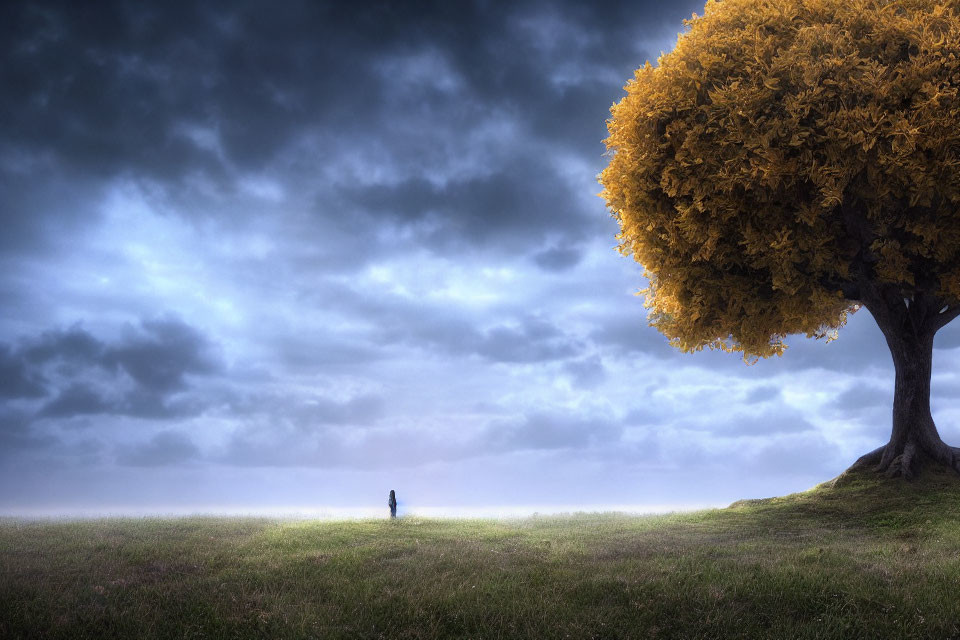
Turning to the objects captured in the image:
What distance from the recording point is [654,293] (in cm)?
2542

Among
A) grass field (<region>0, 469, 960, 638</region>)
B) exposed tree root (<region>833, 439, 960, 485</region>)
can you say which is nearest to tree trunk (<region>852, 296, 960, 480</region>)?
exposed tree root (<region>833, 439, 960, 485</region>)

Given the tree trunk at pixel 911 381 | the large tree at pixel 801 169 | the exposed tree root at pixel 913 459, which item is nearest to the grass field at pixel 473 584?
→ the exposed tree root at pixel 913 459

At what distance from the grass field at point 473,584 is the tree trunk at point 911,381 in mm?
6398

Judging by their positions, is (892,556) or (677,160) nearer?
(892,556)

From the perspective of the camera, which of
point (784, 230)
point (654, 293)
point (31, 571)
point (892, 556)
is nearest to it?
point (31, 571)

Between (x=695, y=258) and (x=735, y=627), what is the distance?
13.4 meters

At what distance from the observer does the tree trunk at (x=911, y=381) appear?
23.6 meters

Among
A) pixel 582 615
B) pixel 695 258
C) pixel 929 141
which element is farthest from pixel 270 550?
pixel 929 141

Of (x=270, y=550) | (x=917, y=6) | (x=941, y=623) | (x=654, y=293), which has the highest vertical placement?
(x=917, y=6)

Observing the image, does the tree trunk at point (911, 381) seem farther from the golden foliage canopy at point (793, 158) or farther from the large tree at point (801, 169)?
the golden foliage canopy at point (793, 158)

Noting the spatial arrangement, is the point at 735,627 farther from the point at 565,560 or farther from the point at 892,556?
the point at 892,556

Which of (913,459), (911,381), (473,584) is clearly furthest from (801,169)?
(473,584)

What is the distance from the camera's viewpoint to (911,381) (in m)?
23.8

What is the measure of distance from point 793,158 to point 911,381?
399 inches
